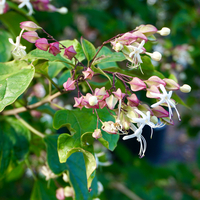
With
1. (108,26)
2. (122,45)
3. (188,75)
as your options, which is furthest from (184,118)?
(122,45)

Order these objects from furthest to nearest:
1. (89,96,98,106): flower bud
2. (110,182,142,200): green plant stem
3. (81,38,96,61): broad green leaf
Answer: (110,182,142,200): green plant stem
(81,38,96,61): broad green leaf
(89,96,98,106): flower bud

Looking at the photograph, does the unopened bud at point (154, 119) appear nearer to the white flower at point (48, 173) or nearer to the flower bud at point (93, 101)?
the flower bud at point (93, 101)

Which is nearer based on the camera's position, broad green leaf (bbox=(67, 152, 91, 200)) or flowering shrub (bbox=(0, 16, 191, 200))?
flowering shrub (bbox=(0, 16, 191, 200))

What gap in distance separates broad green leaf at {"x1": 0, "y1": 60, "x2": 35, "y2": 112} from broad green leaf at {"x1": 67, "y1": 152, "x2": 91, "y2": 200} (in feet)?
0.69

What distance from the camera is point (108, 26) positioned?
1258 millimetres

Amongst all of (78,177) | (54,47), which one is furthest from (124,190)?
(54,47)

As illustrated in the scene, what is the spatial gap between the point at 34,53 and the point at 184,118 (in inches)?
53.9

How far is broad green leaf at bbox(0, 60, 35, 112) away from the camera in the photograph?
12.4 inches

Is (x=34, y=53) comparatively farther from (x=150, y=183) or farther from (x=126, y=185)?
(x=150, y=183)

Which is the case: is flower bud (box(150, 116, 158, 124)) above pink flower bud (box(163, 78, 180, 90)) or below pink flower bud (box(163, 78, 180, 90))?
below

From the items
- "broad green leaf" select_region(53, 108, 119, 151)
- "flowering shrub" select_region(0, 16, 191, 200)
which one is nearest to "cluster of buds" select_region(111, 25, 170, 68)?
"flowering shrub" select_region(0, 16, 191, 200)

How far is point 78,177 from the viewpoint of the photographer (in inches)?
18.3

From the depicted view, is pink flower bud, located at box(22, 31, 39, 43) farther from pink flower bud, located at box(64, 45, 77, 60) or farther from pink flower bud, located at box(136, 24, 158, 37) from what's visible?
pink flower bud, located at box(136, 24, 158, 37)

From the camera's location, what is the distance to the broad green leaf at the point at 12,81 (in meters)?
0.32
